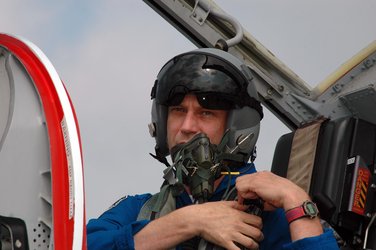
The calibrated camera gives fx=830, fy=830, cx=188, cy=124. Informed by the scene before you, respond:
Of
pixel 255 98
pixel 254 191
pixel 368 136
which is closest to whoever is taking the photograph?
pixel 254 191

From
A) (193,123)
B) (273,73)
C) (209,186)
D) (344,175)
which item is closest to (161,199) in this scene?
(209,186)

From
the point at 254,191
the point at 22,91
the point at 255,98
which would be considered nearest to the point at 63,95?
the point at 22,91

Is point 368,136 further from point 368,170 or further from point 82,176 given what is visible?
point 82,176

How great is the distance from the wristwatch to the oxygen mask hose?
0.42 metres

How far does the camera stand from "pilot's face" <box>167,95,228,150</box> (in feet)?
10.5

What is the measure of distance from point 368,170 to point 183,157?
5.78 feet

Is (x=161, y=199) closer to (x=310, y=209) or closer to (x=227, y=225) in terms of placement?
(x=227, y=225)

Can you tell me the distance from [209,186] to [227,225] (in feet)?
0.85

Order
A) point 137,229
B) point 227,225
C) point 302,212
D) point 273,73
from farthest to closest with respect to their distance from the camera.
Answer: point 273,73
point 137,229
point 227,225
point 302,212

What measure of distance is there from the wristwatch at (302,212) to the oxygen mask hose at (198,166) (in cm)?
42

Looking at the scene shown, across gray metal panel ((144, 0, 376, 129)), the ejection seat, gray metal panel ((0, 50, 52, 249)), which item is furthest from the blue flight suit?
gray metal panel ((144, 0, 376, 129))

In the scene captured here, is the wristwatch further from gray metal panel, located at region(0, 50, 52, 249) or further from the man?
gray metal panel, located at region(0, 50, 52, 249)

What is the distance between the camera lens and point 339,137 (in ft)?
15.1

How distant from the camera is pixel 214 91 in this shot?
3.26 m
